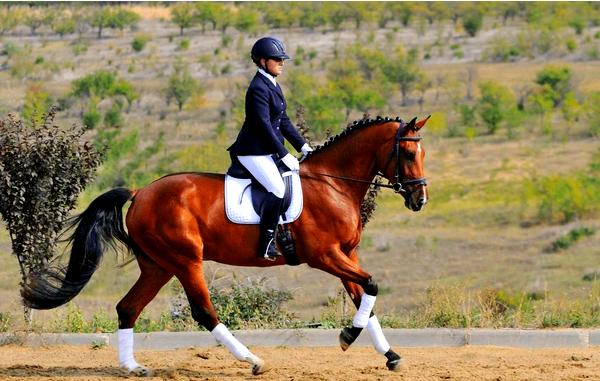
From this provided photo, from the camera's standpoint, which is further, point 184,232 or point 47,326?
point 47,326

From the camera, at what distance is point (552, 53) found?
197ft

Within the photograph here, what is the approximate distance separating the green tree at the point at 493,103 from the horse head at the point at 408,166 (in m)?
36.5

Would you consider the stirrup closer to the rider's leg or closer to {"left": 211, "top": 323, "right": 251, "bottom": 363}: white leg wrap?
the rider's leg

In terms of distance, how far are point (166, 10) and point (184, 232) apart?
6630cm

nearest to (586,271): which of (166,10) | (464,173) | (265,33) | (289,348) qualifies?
(464,173)

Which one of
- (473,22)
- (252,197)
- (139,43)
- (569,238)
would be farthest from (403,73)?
(252,197)

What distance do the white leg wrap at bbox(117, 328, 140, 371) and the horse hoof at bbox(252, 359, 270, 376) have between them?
105 cm

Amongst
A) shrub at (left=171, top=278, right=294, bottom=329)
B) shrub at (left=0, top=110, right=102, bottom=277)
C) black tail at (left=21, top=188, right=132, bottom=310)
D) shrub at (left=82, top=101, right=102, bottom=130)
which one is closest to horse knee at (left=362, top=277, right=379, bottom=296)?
black tail at (left=21, top=188, right=132, bottom=310)

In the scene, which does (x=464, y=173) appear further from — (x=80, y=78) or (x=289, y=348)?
(x=289, y=348)

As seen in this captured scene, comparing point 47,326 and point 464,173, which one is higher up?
point 47,326

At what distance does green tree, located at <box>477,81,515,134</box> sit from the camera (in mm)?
45312

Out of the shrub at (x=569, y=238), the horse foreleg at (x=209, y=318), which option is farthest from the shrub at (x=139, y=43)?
the horse foreleg at (x=209, y=318)

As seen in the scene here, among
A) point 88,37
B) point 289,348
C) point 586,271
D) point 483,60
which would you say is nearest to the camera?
point 289,348

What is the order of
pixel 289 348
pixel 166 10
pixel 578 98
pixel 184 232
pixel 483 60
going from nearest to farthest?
pixel 184 232 → pixel 289 348 → pixel 578 98 → pixel 483 60 → pixel 166 10
